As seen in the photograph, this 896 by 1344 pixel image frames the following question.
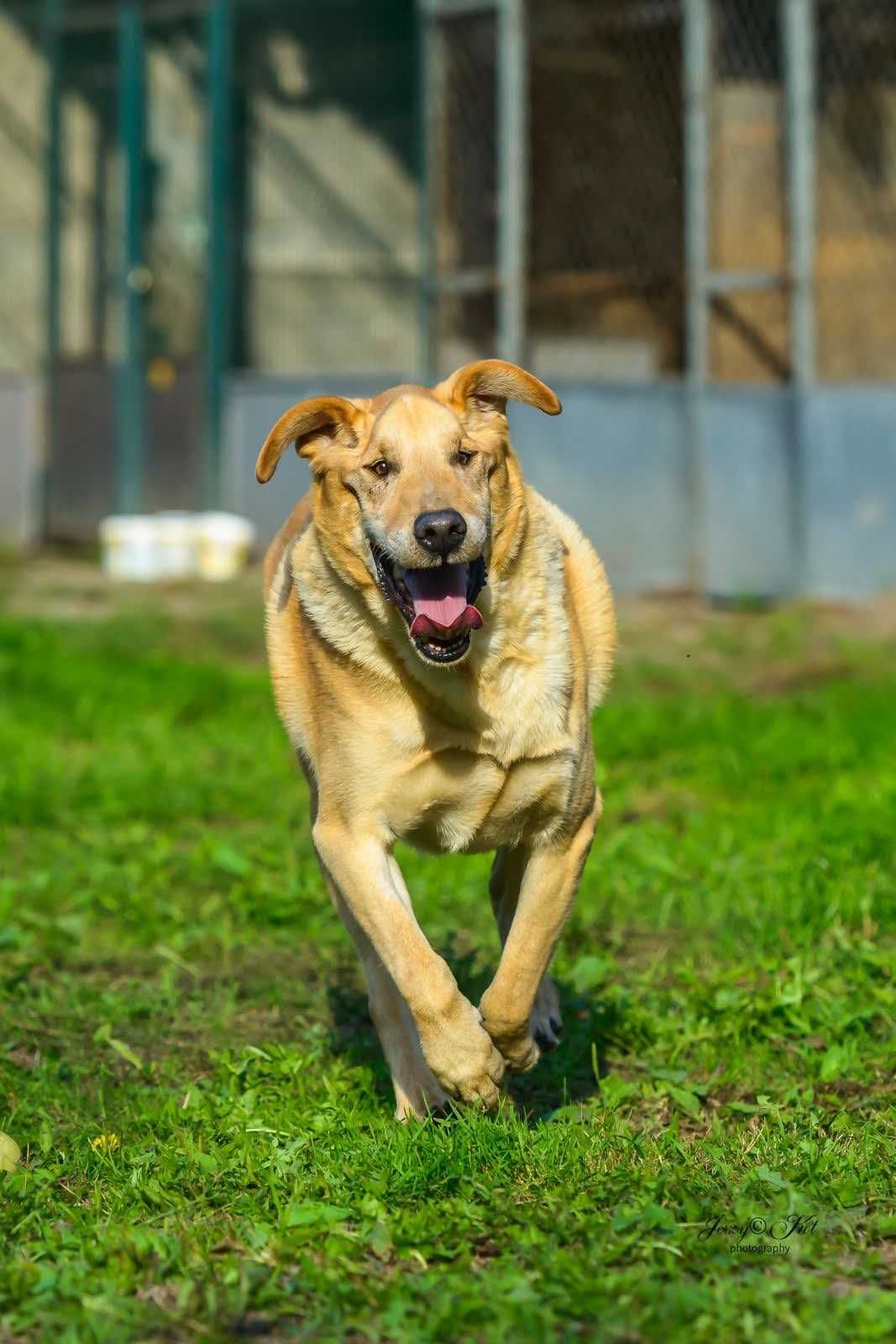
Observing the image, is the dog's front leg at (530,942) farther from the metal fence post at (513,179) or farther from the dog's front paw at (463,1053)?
the metal fence post at (513,179)

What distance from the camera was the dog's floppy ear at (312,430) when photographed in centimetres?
409

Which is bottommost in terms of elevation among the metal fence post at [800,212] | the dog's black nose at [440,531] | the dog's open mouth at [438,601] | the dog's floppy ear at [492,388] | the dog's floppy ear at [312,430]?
the dog's open mouth at [438,601]

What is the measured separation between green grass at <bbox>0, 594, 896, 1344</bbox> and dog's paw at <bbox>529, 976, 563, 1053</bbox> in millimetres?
90

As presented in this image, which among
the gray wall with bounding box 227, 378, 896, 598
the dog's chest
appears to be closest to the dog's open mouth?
the dog's chest

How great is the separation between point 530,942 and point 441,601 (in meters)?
0.73

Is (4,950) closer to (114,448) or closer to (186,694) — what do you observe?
(186,694)

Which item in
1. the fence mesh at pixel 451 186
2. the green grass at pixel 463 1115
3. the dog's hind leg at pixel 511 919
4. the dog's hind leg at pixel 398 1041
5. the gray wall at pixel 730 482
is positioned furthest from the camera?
the fence mesh at pixel 451 186

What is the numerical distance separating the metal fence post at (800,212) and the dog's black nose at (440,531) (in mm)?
6776

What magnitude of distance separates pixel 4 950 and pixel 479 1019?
207 centimetres

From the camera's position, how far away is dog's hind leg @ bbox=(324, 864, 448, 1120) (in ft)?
13.4

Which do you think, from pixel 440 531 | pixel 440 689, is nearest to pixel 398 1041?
pixel 440 689

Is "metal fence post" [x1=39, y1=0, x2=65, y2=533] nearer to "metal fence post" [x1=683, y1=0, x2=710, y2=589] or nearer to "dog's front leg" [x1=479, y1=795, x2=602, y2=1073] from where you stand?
"metal fence post" [x1=683, y1=0, x2=710, y2=589]

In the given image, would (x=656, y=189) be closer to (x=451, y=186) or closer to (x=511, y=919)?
(x=451, y=186)

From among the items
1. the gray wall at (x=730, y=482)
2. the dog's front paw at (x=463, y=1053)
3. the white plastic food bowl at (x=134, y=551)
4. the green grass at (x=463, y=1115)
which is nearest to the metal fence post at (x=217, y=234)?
the white plastic food bowl at (x=134, y=551)
